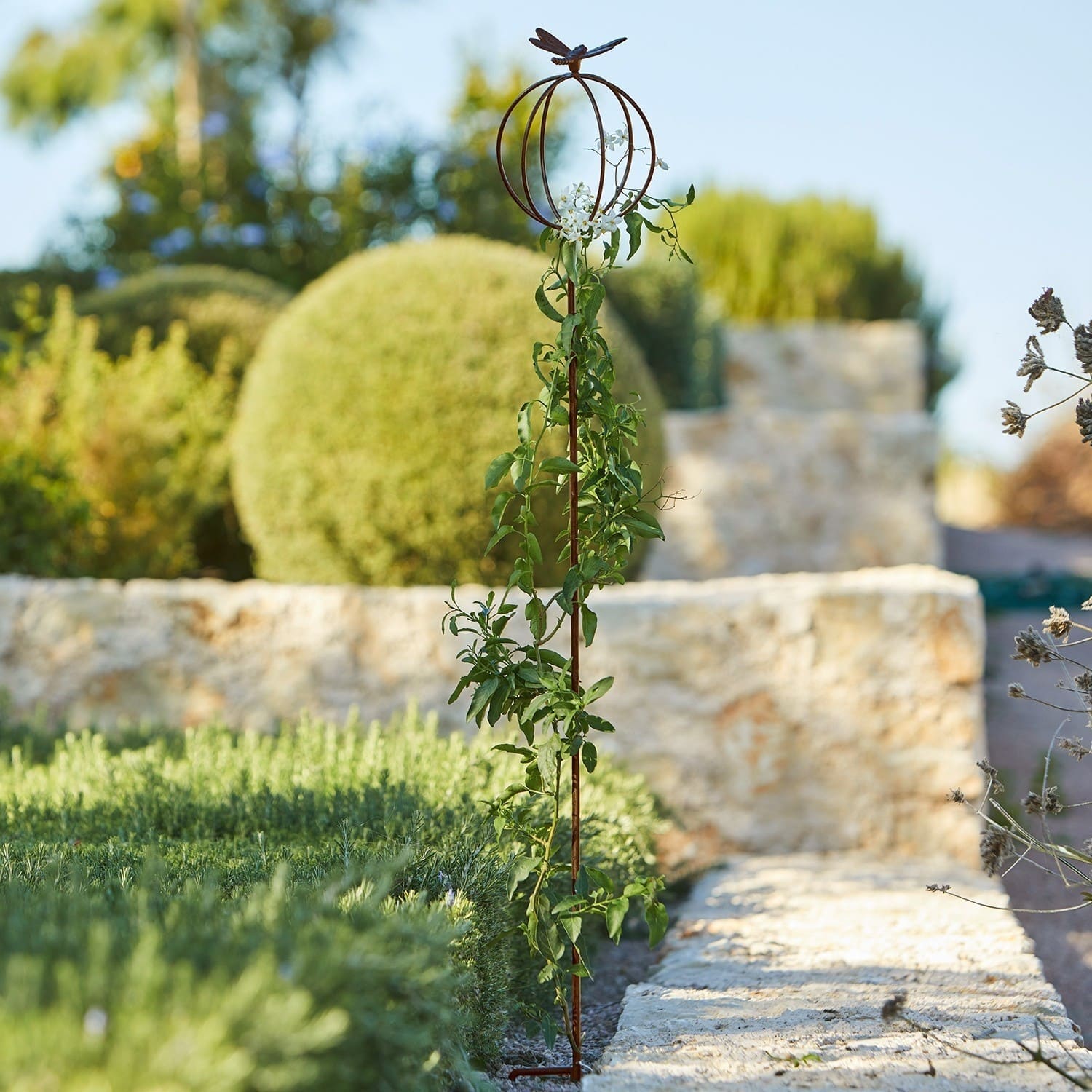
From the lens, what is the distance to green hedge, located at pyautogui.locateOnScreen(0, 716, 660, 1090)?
1.11m

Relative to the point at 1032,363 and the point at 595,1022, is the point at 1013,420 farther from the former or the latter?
the point at 595,1022

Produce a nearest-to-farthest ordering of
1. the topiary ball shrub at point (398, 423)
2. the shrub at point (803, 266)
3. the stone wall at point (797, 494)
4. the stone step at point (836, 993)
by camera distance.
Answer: the stone step at point (836, 993) < the topiary ball shrub at point (398, 423) < the stone wall at point (797, 494) < the shrub at point (803, 266)

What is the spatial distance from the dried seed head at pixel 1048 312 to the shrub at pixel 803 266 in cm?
1042

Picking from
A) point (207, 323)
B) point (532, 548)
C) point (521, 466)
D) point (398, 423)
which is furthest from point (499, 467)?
point (207, 323)

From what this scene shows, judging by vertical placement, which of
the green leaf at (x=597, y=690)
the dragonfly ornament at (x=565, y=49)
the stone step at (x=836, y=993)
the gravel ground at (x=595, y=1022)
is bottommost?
the gravel ground at (x=595, y=1022)

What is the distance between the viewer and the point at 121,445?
5191 millimetres

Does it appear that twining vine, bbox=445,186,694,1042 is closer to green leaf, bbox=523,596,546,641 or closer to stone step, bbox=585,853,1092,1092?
green leaf, bbox=523,596,546,641

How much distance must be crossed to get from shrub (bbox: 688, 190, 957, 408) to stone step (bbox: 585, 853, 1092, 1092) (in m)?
9.63

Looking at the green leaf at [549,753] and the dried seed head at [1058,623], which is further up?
the dried seed head at [1058,623]

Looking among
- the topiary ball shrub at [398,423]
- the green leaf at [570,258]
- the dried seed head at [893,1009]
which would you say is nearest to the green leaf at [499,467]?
the green leaf at [570,258]

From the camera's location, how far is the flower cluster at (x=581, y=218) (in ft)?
6.32

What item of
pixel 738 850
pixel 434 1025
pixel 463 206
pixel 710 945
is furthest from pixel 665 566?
pixel 434 1025

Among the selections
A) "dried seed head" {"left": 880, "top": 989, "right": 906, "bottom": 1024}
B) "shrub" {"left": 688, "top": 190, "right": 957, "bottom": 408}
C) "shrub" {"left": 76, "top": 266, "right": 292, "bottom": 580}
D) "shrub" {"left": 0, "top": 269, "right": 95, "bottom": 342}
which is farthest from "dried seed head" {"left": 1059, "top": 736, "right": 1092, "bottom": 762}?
"shrub" {"left": 688, "top": 190, "right": 957, "bottom": 408}

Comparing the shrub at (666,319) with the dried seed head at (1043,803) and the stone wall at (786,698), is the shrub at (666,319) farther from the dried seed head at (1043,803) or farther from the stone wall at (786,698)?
the dried seed head at (1043,803)
